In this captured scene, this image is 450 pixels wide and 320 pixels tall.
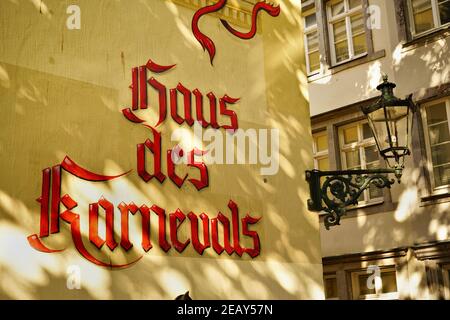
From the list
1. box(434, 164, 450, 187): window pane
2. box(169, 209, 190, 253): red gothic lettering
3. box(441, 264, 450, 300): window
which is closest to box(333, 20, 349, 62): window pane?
box(434, 164, 450, 187): window pane

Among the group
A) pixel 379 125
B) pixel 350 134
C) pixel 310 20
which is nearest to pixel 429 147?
pixel 350 134

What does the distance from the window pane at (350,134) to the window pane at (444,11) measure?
9.14ft

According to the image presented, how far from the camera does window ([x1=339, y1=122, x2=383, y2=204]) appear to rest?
13.7 meters

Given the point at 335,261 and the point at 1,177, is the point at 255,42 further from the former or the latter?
the point at 335,261

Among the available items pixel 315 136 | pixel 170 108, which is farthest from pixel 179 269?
pixel 315 136

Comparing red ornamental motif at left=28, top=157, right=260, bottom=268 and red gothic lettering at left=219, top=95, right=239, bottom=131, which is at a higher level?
red gothic lettering at left=219, top=95, right=239, bottom=131

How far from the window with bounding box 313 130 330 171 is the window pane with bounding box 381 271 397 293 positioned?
8.75ft

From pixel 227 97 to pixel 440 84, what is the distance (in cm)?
672

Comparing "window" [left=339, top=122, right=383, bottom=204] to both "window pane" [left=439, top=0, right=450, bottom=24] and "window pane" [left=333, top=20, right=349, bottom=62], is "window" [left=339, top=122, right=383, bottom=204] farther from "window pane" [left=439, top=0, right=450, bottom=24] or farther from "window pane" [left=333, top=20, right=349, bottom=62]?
"window pane" [left=439, top=0, right=450, bottom=24]

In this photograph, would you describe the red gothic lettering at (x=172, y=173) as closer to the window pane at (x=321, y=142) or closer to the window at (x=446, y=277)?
the window at (x=446, y=277)

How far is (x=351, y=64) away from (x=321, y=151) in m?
1.98

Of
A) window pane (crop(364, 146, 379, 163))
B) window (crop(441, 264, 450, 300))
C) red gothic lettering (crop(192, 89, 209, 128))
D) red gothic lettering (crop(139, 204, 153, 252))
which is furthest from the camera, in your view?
window pane (crop(364, 146, 379, 163))

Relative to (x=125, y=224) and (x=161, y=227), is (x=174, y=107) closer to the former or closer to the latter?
(x=161, y=227)

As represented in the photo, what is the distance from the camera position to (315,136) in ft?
49.5
